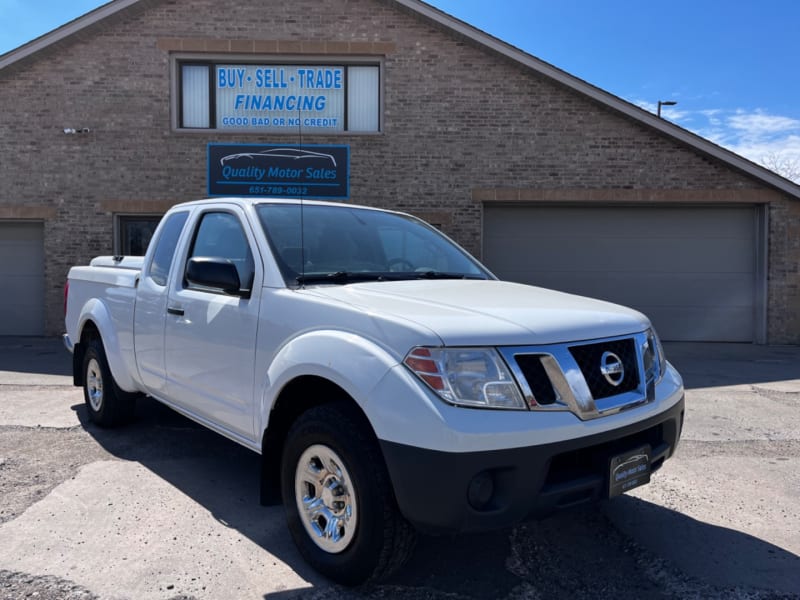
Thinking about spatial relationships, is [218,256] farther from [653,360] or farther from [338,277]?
[653,360]

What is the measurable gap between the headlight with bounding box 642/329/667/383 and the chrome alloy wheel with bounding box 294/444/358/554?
1489 millimetres

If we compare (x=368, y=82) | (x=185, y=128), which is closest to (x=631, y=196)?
(x=368, y=82)

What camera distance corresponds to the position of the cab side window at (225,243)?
3.39 metres

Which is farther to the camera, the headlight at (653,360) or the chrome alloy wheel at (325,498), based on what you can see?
the headlight at (653,360)

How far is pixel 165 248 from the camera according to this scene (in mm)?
4414

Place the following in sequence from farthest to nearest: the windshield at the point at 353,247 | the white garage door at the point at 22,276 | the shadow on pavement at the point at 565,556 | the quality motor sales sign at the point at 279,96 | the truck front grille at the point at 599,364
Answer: the white garage door at the point at 22,276 → the quality motor sales sign at the point at 279,96 → the windshield at the point at 353,247 → the shadow on pavement at the point at 565,556 → the truck front grille at the point at 599,364

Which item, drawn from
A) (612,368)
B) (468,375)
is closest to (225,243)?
(468,375)

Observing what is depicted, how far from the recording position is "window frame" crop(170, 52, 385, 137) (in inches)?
453

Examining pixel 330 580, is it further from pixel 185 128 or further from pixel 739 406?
pixel 185 128

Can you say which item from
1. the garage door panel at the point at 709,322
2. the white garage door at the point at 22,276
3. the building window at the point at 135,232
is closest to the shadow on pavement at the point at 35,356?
the white garage door at the point at 22,276

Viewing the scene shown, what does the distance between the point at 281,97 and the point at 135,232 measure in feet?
12.6

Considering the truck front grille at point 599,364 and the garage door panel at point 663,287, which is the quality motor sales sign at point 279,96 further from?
the truck front grille at point 599,364

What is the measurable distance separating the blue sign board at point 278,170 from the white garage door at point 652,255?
9.89 ft

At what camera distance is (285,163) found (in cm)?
1150
